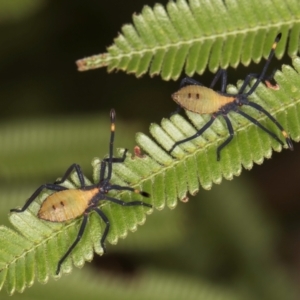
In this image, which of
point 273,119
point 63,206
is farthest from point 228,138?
point 63,206

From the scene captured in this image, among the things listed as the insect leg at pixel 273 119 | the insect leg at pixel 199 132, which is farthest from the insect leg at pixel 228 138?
the insect leg at pixel 273 119

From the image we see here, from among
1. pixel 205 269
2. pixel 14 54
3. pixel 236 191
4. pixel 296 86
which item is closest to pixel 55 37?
pixel 14 54

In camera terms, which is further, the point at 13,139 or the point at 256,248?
the point at 256,248

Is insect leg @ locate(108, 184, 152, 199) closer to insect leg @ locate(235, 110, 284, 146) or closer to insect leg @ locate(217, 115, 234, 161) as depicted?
insect leg @ locate(217, 115, 234, 161)

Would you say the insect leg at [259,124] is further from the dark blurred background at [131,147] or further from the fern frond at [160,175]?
the dark blurred background at [131,147]

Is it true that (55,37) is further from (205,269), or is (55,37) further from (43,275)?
(43,275)
